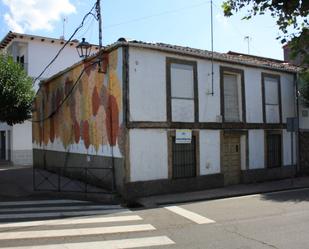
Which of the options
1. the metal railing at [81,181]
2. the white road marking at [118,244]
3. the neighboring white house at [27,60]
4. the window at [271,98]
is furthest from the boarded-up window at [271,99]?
the neighboring white house at [27,60]

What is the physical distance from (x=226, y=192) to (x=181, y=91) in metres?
4.00

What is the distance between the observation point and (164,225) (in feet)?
31.9

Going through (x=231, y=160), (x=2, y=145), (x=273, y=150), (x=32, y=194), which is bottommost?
(x=32, y=194)

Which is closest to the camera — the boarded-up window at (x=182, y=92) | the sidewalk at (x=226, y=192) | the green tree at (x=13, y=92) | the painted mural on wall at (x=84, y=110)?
the sidewalk at (x=226, y=192)

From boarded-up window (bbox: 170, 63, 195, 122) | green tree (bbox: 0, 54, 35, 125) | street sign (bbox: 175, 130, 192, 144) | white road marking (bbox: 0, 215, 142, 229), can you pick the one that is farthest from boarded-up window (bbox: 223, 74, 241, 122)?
green tree (bbox: 0, 54, 35, 125)

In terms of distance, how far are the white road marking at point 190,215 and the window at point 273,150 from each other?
7860mm

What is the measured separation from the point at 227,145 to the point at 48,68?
657 inches

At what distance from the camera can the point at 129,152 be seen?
554 inches

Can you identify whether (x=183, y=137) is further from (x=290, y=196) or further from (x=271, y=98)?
(x=271, y=98)

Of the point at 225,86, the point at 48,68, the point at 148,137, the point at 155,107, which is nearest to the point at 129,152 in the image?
the point at 148,137

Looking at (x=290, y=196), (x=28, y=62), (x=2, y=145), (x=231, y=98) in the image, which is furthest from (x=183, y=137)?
(x=2, y=145)

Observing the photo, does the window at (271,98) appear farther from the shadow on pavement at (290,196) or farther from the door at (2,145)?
the door at (2,145)

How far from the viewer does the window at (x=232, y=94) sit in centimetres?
1714

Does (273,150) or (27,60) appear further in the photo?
Answer: (27,60)
